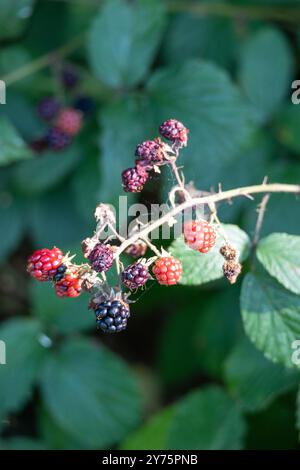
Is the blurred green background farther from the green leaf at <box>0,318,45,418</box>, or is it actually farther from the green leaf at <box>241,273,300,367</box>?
the green leaf at <box>241,273,300,367</box>

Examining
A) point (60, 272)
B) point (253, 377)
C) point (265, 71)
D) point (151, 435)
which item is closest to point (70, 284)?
point (60, 272)

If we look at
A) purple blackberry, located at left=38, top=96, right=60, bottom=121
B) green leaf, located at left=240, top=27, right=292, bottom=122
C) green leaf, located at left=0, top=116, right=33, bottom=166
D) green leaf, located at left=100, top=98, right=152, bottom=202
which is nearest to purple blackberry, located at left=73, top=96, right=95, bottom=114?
purple blackberry, located at left=38, top=96, right=60, bottom=121

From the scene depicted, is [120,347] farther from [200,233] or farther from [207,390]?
[200,233]

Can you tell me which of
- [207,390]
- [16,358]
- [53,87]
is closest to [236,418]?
[207,390]

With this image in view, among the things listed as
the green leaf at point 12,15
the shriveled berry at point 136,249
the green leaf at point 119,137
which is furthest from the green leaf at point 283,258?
the green leaf at point 12,15

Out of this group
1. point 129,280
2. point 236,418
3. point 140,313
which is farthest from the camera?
point 140,313

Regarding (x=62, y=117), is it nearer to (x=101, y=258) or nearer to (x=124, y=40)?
(x=124, y=40)

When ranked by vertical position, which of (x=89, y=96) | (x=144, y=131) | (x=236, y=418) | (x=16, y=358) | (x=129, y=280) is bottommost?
(x=236, y=418)

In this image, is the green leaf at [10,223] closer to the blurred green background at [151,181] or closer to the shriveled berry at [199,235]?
the blurred green background at [151,181]
